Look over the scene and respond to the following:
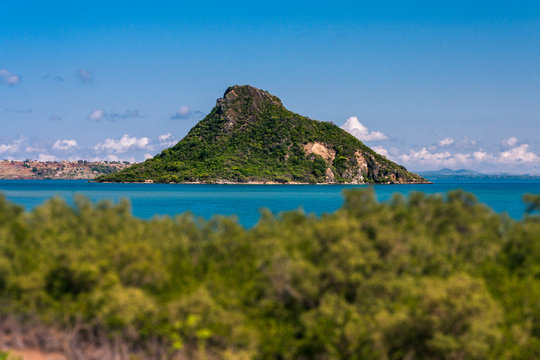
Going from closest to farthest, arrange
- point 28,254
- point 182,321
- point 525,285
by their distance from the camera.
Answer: point 182,321 < point 525,285 < point 28,254

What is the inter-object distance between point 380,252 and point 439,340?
18.9 feet

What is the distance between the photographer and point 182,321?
17.7 meters

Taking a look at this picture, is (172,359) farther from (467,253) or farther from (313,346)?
(467,253)

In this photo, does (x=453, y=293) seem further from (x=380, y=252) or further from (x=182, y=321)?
(x=182, y=321)

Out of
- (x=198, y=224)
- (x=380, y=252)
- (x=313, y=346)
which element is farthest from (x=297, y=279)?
(x=198, y=224)

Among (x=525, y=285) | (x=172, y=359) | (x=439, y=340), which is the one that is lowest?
(x=172, y=359)

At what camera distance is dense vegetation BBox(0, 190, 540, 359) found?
1670 centimetres

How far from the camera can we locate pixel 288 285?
62.9ft

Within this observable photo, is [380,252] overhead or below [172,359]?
overhead

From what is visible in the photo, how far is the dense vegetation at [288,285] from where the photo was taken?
16703mm

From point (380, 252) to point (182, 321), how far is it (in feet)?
30.6

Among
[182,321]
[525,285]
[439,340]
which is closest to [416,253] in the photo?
[525,285]

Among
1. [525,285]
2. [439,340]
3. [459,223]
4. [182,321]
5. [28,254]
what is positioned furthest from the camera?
[459,223]

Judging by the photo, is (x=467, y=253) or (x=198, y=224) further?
(x=198, y=224)
